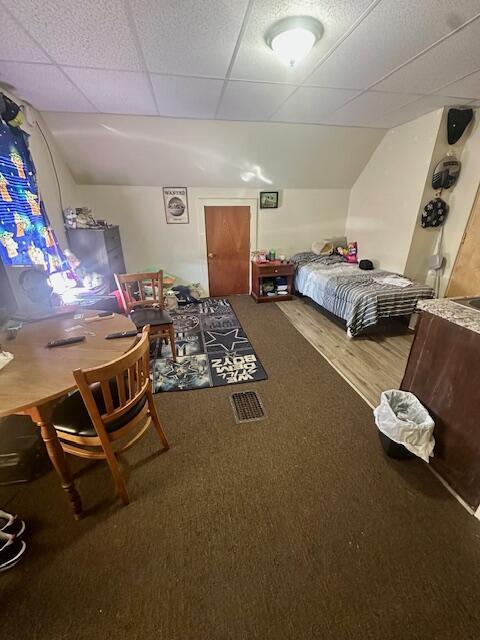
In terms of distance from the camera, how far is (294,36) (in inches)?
61.7

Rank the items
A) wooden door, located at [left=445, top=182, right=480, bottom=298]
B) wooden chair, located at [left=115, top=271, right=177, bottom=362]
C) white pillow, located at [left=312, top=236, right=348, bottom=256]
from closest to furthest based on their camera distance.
A: wooden chair, located at [left=115, top=271, right=177, bottom=362]
wooden door, located at [left=445, top=182, right=480, bottom=298]
white pillow, located at [left=312, top=236, right=348, bottom=256]

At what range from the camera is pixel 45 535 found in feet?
4.32

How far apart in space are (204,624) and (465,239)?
4191 mm

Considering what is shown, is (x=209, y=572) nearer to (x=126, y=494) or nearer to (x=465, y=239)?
(x=126, y=494)

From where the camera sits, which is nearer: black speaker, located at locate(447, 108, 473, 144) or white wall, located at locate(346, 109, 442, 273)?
black speaker, located at locate(447, 108, 473, 144)

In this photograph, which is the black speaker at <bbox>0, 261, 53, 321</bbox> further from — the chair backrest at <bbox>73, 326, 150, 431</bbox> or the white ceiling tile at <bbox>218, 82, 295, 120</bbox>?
the white ceiling tile at <bbox>218, 82, 295, 120</bbox>

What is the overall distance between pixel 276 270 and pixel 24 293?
3314 millimetres

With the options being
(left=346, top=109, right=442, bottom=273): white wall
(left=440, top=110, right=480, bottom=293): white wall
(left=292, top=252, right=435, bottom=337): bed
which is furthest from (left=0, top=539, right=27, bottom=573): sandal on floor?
(left=440, top=110, right=480, bottom=293): white wall

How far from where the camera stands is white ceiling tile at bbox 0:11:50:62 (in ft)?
4.94

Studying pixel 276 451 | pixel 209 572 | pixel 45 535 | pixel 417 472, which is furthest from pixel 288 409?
pixel 45 535

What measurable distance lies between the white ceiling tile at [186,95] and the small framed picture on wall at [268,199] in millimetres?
1621

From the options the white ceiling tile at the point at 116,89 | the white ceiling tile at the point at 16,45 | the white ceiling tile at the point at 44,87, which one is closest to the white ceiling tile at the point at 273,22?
the white ceiling tile at the point at 116,89

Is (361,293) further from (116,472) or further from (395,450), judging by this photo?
(116,472)

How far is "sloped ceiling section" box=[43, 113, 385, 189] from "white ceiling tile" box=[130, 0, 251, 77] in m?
1.35
